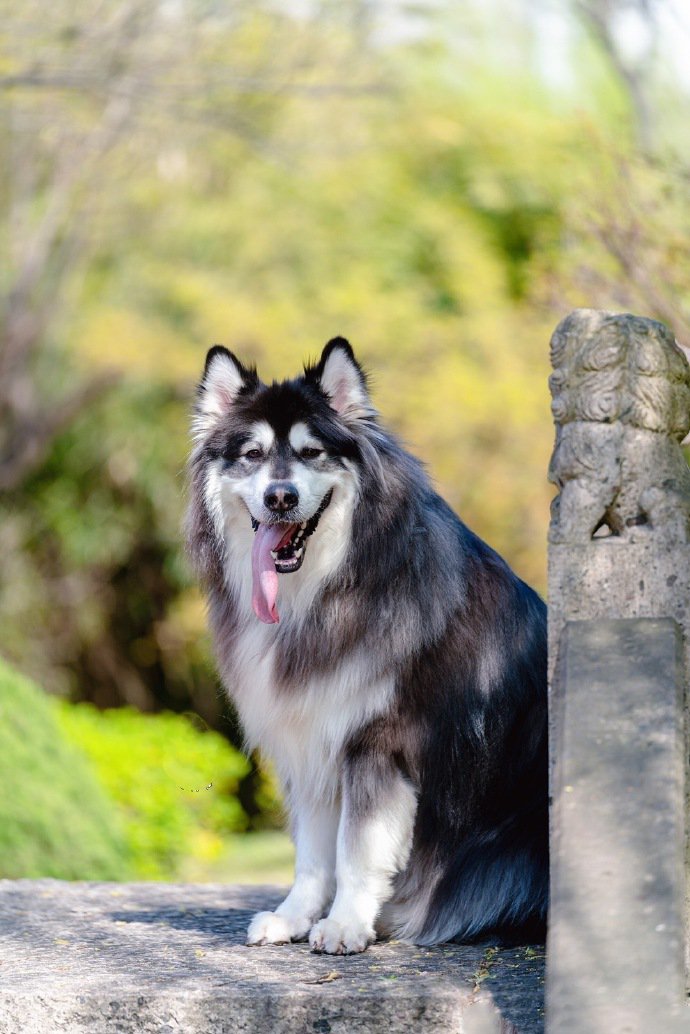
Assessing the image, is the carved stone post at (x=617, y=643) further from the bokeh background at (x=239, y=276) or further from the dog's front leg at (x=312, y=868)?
the bokeh background at (x=239, y=276)

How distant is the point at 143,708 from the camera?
51.4 feet

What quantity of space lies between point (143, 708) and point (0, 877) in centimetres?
981

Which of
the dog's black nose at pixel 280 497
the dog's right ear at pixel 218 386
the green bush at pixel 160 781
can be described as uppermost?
Answer: the dog's right ear at pixel 218 386

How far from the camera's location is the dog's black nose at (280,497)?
4035 millimetres

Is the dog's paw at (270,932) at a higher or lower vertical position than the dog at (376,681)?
lower

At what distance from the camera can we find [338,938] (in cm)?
392

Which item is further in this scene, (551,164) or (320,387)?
(551,164)

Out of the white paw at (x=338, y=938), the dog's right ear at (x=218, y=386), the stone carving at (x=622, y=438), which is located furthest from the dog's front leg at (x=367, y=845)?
the dog's right ear at (x=218, y=386)

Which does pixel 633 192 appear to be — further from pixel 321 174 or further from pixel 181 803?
pixel 321 174

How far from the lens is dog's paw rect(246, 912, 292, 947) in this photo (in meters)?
4.11

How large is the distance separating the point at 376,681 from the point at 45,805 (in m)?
2.60

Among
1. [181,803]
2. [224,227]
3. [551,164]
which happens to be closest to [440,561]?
[181,803]

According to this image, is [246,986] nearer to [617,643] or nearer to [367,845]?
[367,845]

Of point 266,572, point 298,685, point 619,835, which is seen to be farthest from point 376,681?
point 619,835
